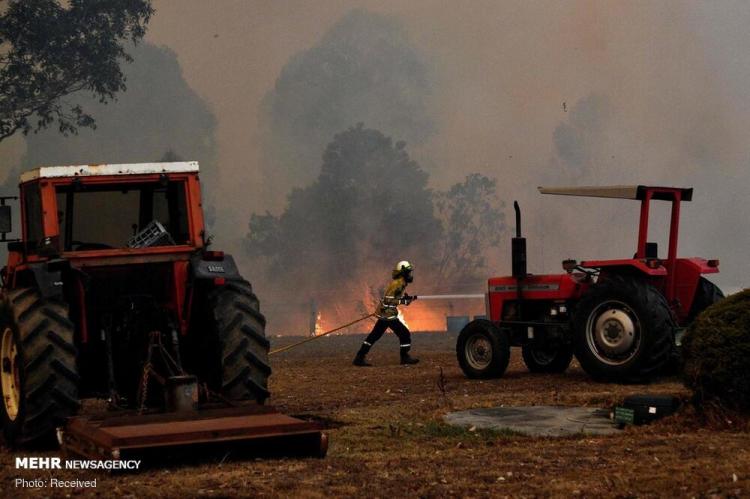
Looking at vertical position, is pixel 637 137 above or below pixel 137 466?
above

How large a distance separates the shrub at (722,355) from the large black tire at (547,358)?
6313 millimetres

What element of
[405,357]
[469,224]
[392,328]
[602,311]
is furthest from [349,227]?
[602,311]

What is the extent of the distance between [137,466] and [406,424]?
336 cm

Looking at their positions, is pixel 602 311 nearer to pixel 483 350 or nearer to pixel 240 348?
pixel 483 350

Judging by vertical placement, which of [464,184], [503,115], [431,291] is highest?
[503,115]

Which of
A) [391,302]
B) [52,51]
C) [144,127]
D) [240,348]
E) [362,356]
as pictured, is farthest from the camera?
[144,127]

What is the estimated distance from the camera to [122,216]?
34.6ft

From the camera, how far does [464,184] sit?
66062mm

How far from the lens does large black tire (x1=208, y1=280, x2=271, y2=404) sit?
30.6ft

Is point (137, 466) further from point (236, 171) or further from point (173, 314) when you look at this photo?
point (236, 171)

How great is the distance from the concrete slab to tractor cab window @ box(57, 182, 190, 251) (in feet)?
10.9

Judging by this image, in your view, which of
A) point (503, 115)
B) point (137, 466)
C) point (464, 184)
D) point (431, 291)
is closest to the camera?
point (137, 466)

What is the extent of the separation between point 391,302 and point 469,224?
45.4 metres

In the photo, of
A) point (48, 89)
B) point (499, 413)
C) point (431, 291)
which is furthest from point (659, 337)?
point (431, 291)
